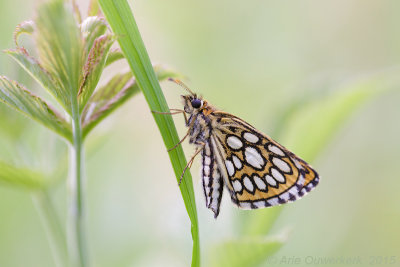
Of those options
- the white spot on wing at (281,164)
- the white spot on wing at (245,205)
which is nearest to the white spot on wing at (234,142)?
the white spot on wing at (281,164)

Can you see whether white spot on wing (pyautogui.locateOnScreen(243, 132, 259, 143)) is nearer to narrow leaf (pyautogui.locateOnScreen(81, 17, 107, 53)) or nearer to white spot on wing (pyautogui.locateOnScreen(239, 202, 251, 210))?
white spot on wing (pyautogui.locateOnScreen(239, 202, 251, 210))

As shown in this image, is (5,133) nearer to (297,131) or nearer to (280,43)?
(297,131)

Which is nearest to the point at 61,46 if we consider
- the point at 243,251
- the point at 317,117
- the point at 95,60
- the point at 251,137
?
the point at 95,60

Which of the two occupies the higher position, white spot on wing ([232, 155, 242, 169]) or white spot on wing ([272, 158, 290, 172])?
white spot on wing ([232, 155, 242, 169])

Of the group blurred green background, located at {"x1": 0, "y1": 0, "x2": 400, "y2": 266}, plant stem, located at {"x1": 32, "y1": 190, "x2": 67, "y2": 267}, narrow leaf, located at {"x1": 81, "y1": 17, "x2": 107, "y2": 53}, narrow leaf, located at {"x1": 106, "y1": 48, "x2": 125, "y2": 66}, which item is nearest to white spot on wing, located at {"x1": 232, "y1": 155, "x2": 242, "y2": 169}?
blurred green background, located at {"x1": 0, "y1": 0, "x2": 400, "y2": 266}

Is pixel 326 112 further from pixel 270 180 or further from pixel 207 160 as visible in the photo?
pixel 207 160

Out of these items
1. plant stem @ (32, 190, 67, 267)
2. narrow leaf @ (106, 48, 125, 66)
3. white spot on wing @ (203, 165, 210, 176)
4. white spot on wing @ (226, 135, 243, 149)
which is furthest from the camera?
white spot on wing @ (226, 135, 243, 149)

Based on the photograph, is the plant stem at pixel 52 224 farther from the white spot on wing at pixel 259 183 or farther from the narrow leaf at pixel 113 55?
the white spot on wing at pixel 259 183
